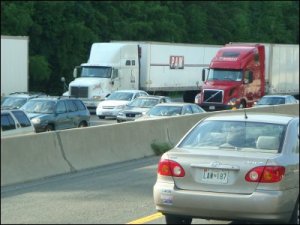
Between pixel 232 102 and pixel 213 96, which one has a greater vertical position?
pixel 213 96

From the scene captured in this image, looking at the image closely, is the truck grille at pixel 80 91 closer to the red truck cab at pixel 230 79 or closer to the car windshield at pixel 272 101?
the red truck cab at pixel 230 79

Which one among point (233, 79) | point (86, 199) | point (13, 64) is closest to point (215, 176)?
point (86, 199)

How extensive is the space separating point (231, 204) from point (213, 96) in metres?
33.5

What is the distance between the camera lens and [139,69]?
47.6 metres

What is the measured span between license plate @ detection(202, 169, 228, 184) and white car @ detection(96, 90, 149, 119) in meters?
28.1

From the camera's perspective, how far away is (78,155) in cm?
1592

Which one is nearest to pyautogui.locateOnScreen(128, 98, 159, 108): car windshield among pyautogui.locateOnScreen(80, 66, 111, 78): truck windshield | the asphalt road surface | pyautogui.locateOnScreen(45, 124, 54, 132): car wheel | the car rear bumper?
pyautogui.locateOnScreen(45, 124, 54, 132): car wheel

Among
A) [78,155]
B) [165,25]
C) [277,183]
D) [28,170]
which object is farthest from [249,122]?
[165,25]

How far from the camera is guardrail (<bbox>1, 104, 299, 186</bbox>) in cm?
1364

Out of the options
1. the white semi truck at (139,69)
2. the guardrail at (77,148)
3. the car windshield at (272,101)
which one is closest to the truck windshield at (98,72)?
the white semi truck at (139,69)

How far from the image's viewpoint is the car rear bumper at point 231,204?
8.91 meters

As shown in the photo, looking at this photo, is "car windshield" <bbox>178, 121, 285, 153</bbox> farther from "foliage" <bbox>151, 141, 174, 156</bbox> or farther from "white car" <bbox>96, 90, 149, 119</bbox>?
"white car" <bbox>96, 90, 149, 119</bbox>

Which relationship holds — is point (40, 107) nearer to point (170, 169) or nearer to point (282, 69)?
point (170, 169)

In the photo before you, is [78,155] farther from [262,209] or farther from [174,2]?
[174,2]
